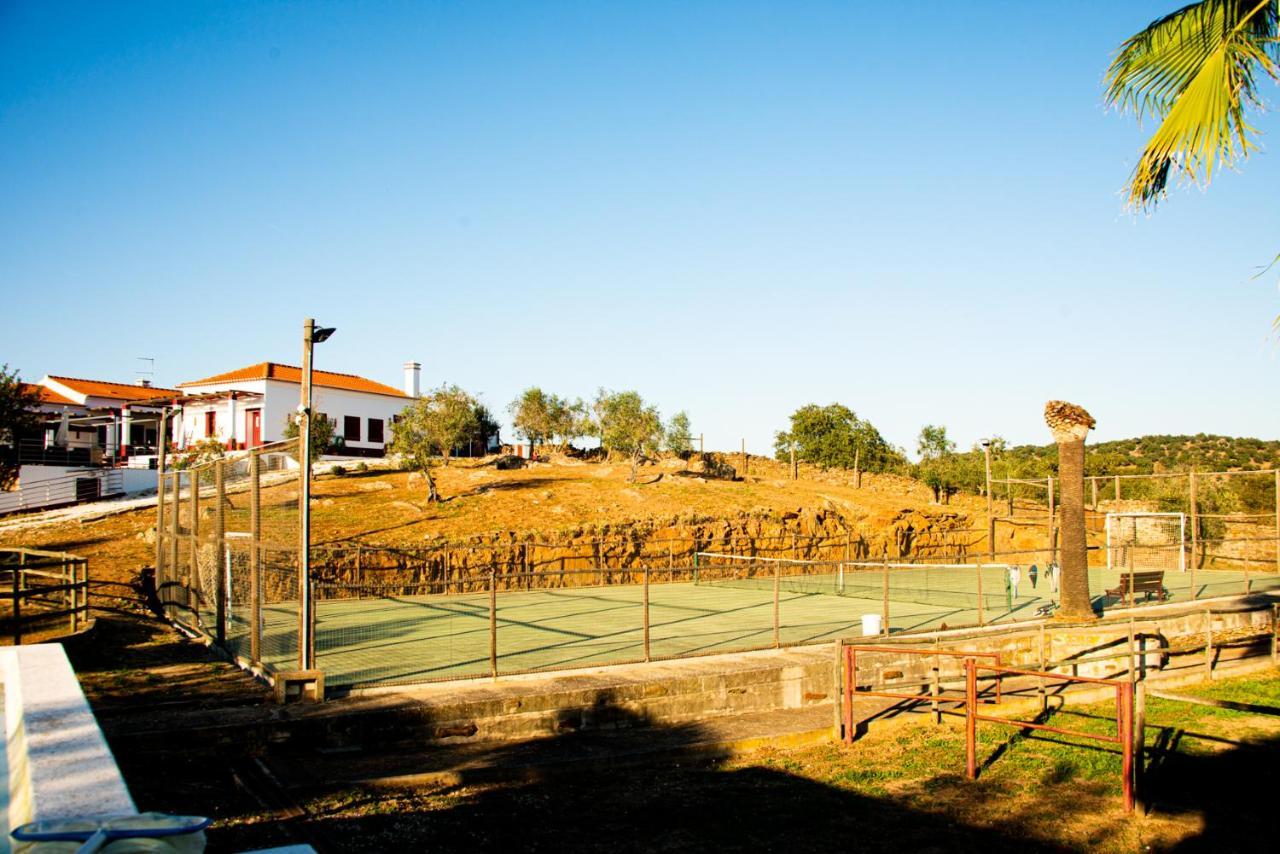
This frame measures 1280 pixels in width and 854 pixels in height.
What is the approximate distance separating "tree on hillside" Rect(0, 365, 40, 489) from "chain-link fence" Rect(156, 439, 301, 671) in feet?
62.0

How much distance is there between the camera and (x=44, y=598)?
650 inches

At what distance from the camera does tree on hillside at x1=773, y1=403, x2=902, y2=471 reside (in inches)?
2298

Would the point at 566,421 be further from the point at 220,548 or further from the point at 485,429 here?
the point at 220,548

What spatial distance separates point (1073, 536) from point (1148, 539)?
1949cm

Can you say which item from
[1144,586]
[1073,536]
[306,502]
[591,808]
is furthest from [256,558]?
[1144,586]

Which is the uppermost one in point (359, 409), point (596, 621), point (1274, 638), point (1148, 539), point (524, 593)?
point (359, 409)

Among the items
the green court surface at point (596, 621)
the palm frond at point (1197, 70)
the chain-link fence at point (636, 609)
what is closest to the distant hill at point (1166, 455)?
the chain-link fence at point (636, 609)

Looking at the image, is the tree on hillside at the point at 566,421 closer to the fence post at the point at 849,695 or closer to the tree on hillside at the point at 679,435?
the tree on hillside at the point at 679,435

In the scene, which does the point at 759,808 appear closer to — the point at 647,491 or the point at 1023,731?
the point at 1023,731

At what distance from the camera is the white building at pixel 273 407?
4256 centimetres

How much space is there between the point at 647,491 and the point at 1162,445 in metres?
56.8

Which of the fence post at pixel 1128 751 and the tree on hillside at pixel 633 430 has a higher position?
the tree on hillside at pixel 633 430

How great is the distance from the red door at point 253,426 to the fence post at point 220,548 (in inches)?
1215

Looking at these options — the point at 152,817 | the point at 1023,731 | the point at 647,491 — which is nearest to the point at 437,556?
the point at 647,491
